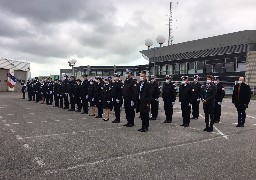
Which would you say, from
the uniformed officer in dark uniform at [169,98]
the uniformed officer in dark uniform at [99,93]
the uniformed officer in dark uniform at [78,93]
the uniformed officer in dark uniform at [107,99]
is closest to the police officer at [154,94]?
the uniformed officer in dark uniform at [169,98]

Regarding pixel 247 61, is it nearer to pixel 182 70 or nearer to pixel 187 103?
pixel 182 70

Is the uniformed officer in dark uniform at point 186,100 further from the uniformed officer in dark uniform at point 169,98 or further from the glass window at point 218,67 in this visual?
the glass window at point 218,67

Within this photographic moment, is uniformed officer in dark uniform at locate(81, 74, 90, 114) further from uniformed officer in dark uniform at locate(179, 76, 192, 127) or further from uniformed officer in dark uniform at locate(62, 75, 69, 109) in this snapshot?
uniformed officer in dark uniform at locate(179, 76, 192, 127)

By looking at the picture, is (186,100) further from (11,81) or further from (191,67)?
(191,67)

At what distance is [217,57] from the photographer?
47781 mm

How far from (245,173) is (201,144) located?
2.84 meters

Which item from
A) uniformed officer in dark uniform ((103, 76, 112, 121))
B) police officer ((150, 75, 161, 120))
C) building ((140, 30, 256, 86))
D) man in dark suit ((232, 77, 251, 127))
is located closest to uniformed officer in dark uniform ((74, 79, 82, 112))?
uniformed officer in dark uniform ((103, 76, 112, 121))

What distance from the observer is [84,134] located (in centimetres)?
1011

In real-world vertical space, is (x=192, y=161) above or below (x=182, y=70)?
below

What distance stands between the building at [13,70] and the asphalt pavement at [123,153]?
127 ft

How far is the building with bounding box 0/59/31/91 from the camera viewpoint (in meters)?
47.2

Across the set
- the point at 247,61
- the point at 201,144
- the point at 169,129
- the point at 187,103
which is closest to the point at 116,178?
the point at 201,144

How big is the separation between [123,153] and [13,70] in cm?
4443

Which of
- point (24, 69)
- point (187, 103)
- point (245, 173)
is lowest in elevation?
point (245, 173)
